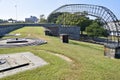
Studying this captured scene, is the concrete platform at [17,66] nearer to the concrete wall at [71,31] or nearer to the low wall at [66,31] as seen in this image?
the low wall at [66,31]

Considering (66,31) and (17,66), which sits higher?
(66,31)

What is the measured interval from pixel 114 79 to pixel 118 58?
559cm

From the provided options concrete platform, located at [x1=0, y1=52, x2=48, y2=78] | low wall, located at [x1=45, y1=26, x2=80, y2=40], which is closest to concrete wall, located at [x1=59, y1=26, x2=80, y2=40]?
low wall, located at [x1=45, y1=26, x2=80, y2=40]

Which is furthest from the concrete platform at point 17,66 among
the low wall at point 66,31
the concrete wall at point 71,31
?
the concrete wall at point 71,31

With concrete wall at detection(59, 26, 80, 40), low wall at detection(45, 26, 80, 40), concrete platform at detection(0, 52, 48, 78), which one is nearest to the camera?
concrete platform at detection(0, 52, 48, 78)

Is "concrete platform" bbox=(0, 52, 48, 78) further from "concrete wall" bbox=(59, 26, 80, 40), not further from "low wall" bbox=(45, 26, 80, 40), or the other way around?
"concrete wall" bbox=(59, 26, 80, 40)

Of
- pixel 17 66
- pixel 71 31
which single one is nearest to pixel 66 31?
pixel 71 31

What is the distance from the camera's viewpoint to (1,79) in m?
9.27

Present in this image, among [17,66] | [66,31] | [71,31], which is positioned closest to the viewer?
[17,66]

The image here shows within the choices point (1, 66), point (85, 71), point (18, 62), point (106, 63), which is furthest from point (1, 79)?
point (106, 63)

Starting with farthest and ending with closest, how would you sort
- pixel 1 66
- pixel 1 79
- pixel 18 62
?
pixel 18 62 → pixel 1 66 → pixel 1 79

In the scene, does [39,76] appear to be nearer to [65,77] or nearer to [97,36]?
[65,77]

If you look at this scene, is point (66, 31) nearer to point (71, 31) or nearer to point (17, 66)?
point (71, 31)

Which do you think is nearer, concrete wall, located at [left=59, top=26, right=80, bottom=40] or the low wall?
the low wall
